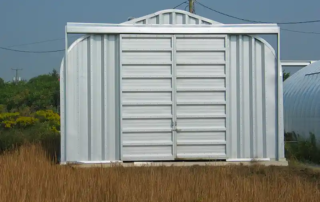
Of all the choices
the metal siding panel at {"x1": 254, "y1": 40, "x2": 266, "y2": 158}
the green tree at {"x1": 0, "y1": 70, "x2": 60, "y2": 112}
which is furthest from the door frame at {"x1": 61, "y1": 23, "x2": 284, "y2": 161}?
the green tree at {"x1": 0, "y1": 70, "x2": 60, "y2": 112}

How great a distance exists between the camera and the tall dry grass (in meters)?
7.20

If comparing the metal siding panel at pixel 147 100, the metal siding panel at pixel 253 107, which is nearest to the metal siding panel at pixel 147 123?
the metal siding panel at pixel 147 100

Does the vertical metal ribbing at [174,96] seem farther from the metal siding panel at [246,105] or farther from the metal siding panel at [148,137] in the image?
the metal siding panel at [246,105]

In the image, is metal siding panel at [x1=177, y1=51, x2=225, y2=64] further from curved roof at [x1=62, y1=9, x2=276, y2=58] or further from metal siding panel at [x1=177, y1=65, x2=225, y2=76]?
curved roof at [x1=62, y1=9, x2=276, y2=58]

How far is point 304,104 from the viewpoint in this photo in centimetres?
1602

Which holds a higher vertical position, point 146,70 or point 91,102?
point 146,70

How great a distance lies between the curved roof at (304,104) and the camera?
14984 mm

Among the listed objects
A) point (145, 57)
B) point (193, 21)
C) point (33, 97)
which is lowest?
point (33, 97)

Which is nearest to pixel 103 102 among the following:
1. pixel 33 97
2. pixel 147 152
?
pixel 147 152

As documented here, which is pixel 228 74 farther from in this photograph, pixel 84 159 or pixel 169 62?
pixel 84 159

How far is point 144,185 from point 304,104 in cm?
952

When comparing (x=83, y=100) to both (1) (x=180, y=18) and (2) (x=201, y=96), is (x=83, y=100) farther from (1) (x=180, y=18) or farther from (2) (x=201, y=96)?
(1) (x=180, y=18)

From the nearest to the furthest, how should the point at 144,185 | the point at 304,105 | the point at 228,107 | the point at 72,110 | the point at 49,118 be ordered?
the point at 144,185
the point at 72,110
the point at 228,107
the point at 304,105
the point at 49,118

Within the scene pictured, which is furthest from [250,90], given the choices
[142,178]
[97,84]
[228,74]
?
[142,178]
